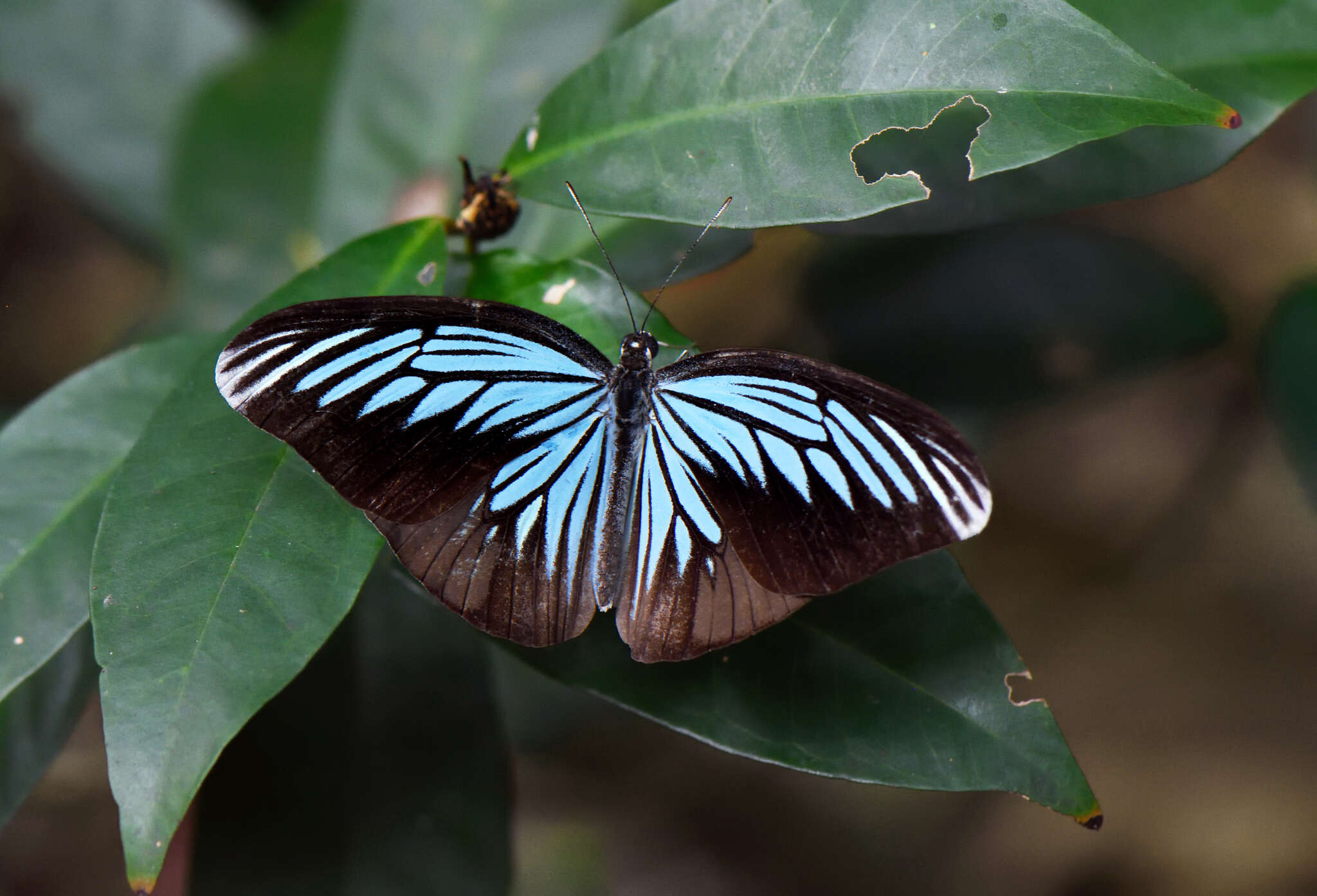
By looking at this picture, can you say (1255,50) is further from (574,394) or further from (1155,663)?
(1155,663)

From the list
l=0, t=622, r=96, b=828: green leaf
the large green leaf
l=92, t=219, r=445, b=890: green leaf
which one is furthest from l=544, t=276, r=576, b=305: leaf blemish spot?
l=0, t=622, r=96, b=828: green leaf

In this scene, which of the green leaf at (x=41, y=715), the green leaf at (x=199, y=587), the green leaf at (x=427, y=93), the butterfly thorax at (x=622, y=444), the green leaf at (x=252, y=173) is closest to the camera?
the green leaf at (x=199, y=587)

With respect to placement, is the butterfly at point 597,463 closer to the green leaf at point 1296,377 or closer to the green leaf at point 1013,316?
the green leaf at point 1013,316

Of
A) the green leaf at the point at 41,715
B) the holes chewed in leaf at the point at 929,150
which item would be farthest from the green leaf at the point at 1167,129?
the green leaf at the point at 41,715

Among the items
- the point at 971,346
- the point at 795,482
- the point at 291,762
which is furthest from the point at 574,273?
the point at 291,762

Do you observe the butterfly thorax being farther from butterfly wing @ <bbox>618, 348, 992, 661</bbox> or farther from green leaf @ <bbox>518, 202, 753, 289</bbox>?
green leaf @ <bbox>518, 202, 753, 289</bbox>

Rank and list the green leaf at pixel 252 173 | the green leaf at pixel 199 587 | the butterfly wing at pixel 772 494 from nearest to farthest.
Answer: the green leaf at pixel 199 587
the butterfly wing at pixel 772 494
the green leaf at pixel 252 173
